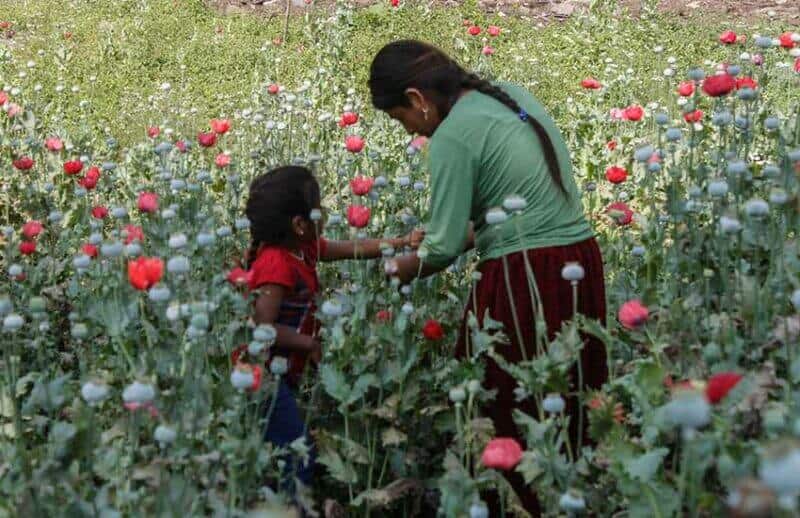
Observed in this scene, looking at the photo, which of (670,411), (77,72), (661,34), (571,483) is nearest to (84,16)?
(77,72)

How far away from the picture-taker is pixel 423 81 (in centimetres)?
299

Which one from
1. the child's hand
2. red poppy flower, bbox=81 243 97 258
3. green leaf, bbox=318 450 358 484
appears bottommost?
green leaf, bbox=318 450 358 484

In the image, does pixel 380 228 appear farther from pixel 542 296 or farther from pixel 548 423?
pixel 548 423

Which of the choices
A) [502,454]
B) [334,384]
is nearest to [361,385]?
[334,384]

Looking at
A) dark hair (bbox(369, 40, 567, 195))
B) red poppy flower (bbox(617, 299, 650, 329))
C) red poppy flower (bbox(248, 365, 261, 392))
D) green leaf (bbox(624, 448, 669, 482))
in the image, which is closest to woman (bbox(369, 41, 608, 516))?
dark hair (bbox(369, 40, 567, 195))

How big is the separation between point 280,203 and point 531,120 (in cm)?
68

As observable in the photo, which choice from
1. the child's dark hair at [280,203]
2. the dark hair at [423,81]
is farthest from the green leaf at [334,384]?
the dark hair at [423,81]

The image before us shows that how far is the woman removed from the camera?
2.92 meters

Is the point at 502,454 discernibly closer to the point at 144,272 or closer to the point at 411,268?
the point at 144,272

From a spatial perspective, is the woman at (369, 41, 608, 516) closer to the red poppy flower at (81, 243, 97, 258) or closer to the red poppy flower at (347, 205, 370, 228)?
the red poppy flower at (347, 205, 370, 228)

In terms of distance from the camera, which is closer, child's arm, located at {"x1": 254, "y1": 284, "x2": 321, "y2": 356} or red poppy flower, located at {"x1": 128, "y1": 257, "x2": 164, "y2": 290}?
red poppy flower, located at {"x1": 128, "y1": 257, "x2": 164, "y2": 290}

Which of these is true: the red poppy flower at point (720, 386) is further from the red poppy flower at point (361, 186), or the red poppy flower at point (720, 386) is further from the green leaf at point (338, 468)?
the red poppy flower at point (361, 186)

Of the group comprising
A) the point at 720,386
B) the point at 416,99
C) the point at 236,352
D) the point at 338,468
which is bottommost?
the point at 338,468

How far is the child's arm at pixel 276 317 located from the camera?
2.91 meters
